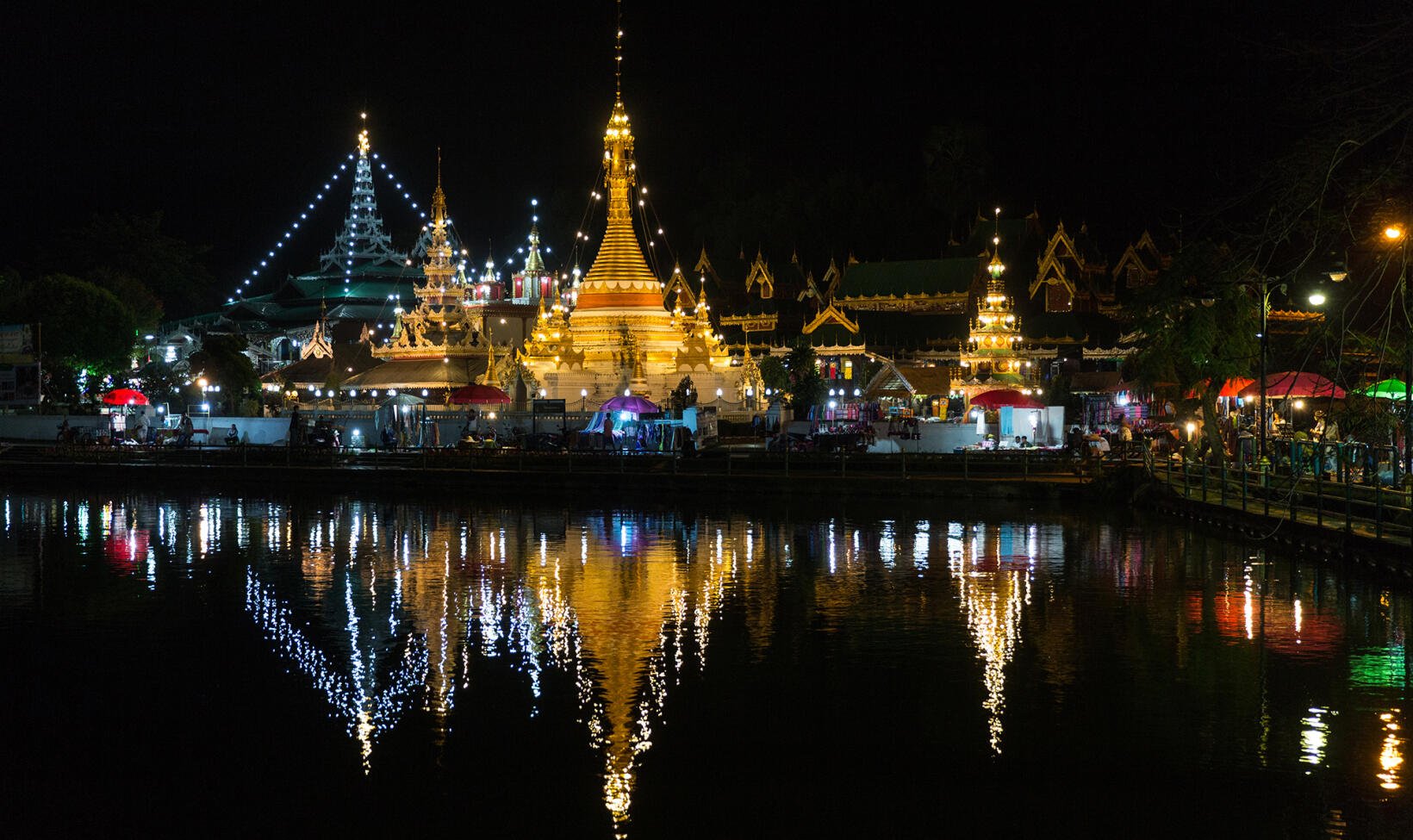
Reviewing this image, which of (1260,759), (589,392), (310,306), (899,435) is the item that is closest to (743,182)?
(310,306)

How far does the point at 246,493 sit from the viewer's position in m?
36.1

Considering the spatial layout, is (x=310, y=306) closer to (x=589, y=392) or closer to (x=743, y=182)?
(x=743, y=182)

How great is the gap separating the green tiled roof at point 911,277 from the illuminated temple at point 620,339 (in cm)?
1931

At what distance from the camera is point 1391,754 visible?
1148cm

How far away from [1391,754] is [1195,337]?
20.5 m

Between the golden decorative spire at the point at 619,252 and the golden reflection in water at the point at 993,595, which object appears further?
the golden decorative spire at the point at 619,252

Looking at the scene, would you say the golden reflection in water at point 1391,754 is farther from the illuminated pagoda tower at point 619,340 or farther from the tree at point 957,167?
the tree at point 957,167

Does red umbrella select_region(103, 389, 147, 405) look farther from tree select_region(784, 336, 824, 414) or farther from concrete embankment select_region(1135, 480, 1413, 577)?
concrete embankment select_region(1135, 480, 1413, 577)

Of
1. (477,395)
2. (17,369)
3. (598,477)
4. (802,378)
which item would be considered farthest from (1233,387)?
(17,369)

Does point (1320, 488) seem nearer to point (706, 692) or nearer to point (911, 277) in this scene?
point (706, 692)

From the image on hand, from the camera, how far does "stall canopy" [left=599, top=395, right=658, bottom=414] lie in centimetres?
4050

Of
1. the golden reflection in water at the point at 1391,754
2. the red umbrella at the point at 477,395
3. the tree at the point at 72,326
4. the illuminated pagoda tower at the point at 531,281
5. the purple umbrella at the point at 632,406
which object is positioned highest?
the illuminated pagoda tower at the point at 531,281

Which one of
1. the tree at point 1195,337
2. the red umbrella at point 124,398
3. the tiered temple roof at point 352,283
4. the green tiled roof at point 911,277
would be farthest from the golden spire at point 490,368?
the tiered temple roof at point 352,283

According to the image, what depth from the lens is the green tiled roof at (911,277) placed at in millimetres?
→ 68438
